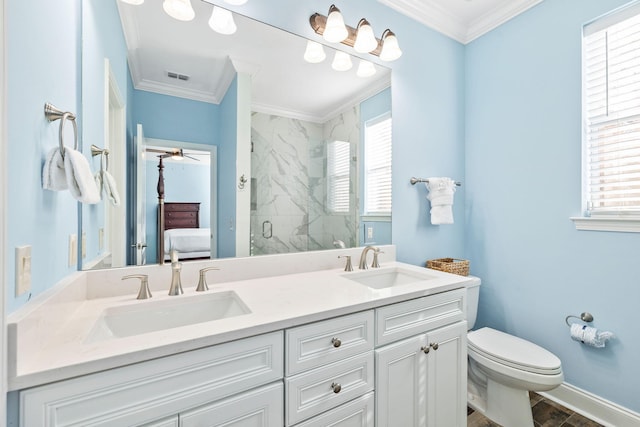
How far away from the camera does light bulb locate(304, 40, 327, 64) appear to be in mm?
1651

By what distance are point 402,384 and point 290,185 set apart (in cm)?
110

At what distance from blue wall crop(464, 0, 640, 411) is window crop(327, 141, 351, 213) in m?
1.16

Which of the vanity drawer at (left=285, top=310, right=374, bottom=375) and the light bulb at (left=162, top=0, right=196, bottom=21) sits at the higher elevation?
the light bulb at (left=162, top=0, right=196, bottom=21)

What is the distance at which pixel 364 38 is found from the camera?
169cm

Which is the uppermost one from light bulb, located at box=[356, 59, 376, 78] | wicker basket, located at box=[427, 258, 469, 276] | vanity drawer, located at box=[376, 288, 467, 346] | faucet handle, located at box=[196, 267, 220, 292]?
light bulb, located at box=[356, 59, 376, 78]

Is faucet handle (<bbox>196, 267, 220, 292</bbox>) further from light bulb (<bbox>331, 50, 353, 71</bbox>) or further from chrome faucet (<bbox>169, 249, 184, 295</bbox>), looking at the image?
light bulb (<bbox>331, 50, 353, 71</bbox>)

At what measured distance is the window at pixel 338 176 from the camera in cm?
175

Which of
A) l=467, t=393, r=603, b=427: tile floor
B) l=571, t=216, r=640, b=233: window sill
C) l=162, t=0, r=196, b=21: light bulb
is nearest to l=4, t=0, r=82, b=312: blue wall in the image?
l=162, t=0, r=196, b=21: light bulb

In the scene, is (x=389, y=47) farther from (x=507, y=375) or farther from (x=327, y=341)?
(x=507, y=375)

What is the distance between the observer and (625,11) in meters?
1.54

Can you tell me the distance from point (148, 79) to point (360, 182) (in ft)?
4.15

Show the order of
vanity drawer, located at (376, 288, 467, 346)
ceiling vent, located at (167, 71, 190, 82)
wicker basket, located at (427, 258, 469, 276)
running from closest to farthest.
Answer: vanity drawer, located at (376, 288, 467, 346) < ceiling vent, located at (167, 71, 190, 82) < wicker basket, located at (427, 258, 469, 276)

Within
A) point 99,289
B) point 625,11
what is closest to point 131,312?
point 99,289

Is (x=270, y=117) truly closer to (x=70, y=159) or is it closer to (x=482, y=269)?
(x=70, y=159)
